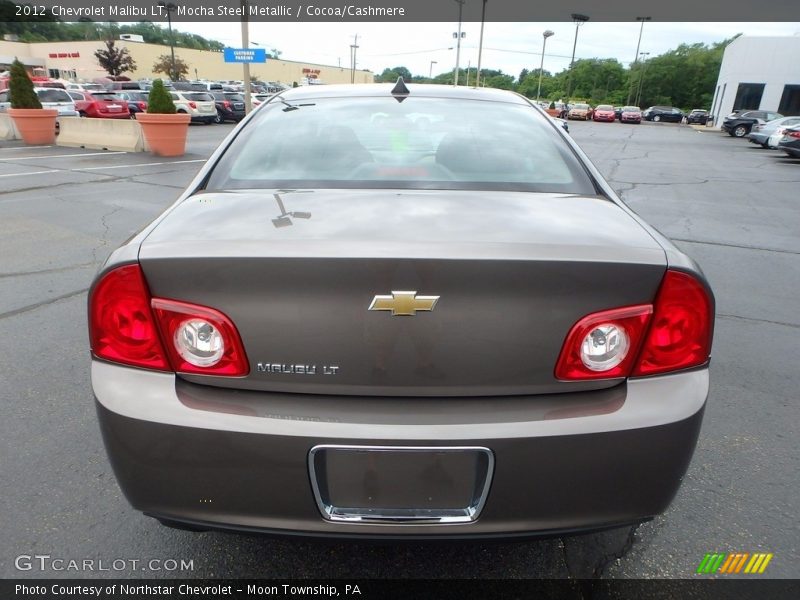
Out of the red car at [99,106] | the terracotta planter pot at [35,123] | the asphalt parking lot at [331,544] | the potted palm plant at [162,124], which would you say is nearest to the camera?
the asphalt parking lot at [331,544]

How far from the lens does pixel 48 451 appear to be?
2.55m

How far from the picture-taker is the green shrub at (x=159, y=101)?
13159 millimetres

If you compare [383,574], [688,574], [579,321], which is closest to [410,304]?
[579,321]

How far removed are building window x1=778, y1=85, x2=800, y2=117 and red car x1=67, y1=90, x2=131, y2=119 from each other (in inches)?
1762

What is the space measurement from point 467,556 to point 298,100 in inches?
86.1

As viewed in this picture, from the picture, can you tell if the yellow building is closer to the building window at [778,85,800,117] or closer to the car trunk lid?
the building window at [778,85,800,117]

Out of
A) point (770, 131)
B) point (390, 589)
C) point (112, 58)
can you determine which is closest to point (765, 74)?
point (770, 131)

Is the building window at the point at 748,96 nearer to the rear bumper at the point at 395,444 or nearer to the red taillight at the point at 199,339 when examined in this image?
the rear bumper at the point at 395,444

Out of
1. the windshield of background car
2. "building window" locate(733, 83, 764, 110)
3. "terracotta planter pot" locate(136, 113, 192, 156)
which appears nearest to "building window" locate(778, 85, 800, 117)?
"building window" locate(733, 83, 764, 110)

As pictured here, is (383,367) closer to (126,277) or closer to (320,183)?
(126,277)

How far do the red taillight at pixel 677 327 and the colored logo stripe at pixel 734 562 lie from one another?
0.92 metres

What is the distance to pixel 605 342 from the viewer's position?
1.49m

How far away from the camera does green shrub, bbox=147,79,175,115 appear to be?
13.2 metres

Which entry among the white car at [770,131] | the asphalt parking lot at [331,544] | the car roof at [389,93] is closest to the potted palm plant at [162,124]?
the asphalt parking lot at [331,544]
